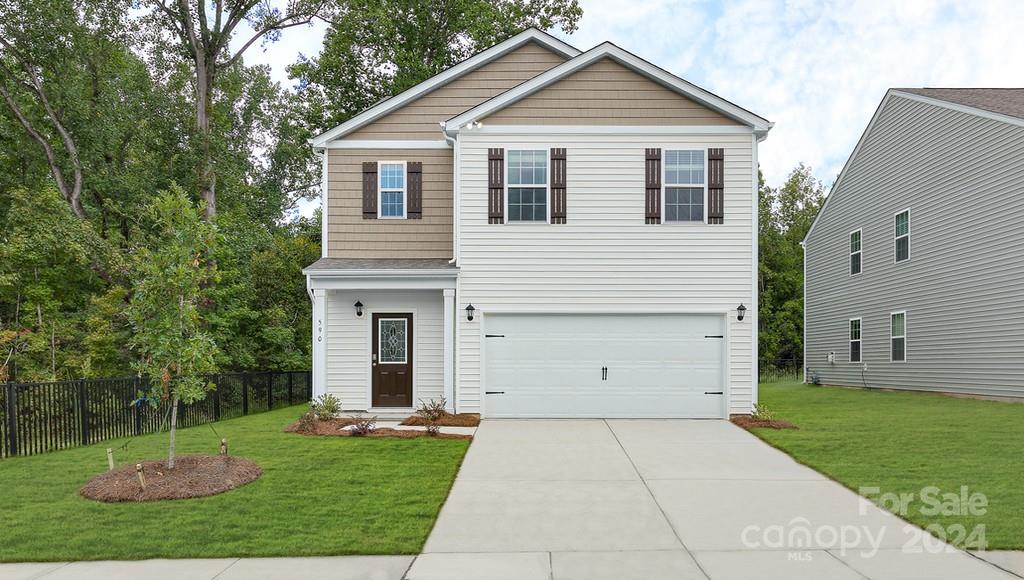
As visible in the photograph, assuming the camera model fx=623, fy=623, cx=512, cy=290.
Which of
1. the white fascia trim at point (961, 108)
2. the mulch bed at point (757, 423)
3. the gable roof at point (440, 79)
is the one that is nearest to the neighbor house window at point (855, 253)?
the white fascia trim at point (961, 108)

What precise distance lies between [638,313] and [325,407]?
6345mm

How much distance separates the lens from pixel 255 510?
20.4 feet

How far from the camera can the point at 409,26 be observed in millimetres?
23281

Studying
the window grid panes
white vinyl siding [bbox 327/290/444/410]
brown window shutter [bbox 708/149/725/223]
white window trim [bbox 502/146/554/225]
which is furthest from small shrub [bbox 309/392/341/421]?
brown window shutter [bbox 708/149/725/223]

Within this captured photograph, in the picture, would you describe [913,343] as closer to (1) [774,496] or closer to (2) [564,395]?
(2) [564,395]

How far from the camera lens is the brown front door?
13078 mm

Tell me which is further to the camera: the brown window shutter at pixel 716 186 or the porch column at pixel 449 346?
the porch column at pixel 449 346

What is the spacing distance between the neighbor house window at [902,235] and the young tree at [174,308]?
59.3 ft

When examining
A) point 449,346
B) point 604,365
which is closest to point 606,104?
point 604,365

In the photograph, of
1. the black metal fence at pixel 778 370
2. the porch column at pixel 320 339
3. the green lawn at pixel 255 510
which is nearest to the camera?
the green lawn at pixel 255 510

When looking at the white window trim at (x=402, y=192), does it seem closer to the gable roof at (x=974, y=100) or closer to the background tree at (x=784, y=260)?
the gable roof at (x=974, y=100)

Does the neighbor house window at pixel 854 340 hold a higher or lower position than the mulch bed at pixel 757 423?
higher

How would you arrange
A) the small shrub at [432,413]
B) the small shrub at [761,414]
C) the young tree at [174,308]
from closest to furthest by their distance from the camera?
the young tree at [174,308]
the small shrub at [432,413]
the small shrub at [761,414]

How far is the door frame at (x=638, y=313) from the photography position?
12266mm
